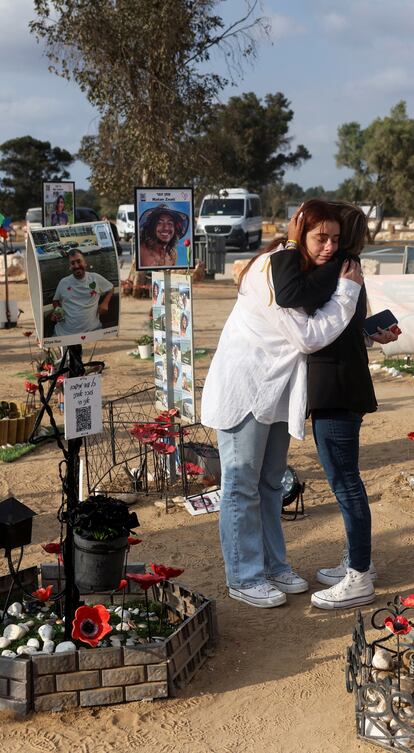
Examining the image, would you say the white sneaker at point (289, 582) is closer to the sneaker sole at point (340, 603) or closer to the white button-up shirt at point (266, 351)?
the sneaker sole at point (340, 603)

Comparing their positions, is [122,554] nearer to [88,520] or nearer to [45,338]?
[88,520]

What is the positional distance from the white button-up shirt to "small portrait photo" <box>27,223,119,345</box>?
548 millimetres

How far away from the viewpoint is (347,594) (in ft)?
13.5

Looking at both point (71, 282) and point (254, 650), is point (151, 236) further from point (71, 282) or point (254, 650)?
point (254, 650)

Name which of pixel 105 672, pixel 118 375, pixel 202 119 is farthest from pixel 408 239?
pixel 105 672

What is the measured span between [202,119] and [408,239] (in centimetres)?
2417

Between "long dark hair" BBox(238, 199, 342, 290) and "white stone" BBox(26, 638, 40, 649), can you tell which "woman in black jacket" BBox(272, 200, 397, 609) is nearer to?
"long dark hair" BBox(238, 199, 342, 290)

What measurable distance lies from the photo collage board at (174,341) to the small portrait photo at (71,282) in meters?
2.83

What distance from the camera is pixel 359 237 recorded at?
3811 mm

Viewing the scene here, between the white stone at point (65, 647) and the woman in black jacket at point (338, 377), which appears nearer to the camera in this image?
the white stone at point (65, 647)

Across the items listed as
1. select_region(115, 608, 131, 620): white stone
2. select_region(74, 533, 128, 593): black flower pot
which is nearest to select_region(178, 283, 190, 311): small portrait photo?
select_region(115, 608, 131, 620): white stone

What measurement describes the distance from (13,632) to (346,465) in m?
1.49

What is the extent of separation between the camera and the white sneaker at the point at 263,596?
4125 millimetres

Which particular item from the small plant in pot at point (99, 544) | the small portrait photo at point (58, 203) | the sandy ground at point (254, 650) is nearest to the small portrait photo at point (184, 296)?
the sandy ground at point (254, 650)
